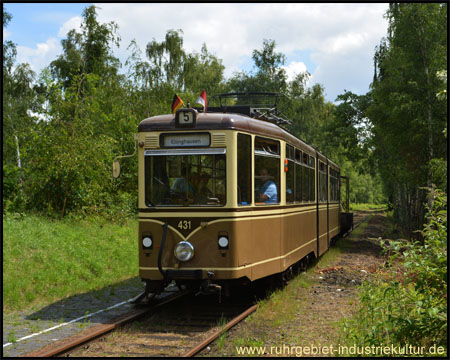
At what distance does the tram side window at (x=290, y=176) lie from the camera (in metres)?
10.0

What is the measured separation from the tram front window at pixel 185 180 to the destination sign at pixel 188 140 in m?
0.17

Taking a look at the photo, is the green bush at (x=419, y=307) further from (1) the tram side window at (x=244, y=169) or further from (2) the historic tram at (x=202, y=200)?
(1) the tram side window at (x=244, y=169)

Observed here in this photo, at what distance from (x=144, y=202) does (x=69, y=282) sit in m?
3.46

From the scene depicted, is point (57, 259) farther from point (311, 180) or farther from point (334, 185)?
point (334, 185)

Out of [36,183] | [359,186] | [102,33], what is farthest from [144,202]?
[359,186]

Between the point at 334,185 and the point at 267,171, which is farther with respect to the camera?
the point at 334,185

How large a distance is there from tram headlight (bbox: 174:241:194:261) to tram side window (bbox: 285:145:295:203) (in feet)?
8.31

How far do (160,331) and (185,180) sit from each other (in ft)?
7.15

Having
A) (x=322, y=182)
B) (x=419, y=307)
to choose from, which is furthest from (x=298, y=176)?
(x=419, y=307)

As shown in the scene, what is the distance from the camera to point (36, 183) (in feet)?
51.5

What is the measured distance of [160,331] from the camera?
25.1 feet

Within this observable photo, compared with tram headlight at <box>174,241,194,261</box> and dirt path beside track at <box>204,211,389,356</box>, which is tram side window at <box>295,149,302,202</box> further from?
tram headlight at <box>174,241,194,261</box>

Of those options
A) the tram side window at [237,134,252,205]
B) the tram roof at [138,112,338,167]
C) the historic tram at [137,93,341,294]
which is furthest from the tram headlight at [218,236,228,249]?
the tram roof at [138,112,338,167]

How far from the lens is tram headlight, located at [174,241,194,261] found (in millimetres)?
8172
